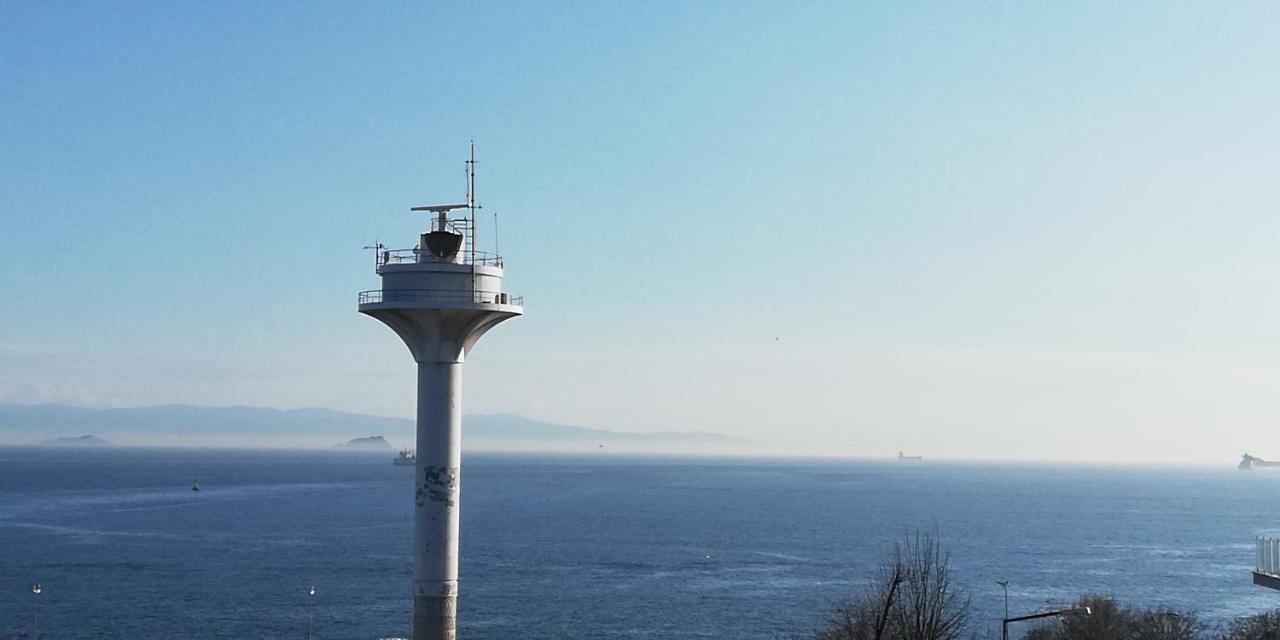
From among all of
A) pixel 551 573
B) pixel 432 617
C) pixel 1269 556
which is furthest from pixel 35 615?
pixel 1269 556

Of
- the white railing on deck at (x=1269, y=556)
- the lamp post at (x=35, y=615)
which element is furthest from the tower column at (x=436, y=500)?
the lamp post at (x=35, y=615)

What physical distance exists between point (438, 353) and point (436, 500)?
519 cm

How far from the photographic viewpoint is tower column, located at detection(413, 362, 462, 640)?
4434cm

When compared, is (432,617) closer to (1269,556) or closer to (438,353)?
(438,353)

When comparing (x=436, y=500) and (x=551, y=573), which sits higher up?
(x=436, y=500)

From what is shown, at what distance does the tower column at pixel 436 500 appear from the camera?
44344mm

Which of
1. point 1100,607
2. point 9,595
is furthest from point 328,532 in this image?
point 1100,607

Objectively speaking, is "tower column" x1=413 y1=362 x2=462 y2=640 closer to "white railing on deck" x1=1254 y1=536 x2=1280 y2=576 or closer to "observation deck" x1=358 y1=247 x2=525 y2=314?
"observation deck" x1=358 y1=247 x2=525 y2=314

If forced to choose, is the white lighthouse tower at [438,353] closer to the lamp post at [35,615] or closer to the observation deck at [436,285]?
the observation deck at [436,285]

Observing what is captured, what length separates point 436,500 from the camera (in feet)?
147

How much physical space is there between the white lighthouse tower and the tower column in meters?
0.03

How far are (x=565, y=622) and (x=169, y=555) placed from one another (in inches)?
2412

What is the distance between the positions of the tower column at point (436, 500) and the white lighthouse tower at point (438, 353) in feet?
0.11

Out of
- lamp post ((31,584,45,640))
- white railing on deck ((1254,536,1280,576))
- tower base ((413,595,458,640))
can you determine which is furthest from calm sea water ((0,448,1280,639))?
tower base ((413,595,458,640))
